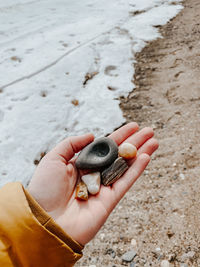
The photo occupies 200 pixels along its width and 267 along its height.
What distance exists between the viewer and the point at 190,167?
8.91 feet

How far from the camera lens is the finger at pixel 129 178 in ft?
6.67

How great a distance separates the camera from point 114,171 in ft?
6.89

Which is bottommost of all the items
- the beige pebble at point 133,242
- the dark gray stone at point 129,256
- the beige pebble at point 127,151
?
the dark gray stone at point 129,256

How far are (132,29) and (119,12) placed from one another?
134cm

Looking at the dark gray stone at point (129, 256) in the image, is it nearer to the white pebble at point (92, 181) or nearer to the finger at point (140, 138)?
the white pebble at point (92, 181)

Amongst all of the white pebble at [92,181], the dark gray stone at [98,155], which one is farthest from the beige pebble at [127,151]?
the white pebble at [92,181]

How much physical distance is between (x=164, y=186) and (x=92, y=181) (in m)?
0.92

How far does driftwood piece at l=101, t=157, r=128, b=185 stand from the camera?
6.82 feet

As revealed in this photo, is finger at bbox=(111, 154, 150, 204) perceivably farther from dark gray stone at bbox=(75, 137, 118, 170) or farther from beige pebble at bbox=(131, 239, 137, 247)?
beige pebble at bbox=(131, 239, 137, 247)

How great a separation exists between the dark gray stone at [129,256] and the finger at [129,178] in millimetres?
504

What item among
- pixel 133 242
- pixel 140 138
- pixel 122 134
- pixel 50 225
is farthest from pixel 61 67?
pixel 50 225

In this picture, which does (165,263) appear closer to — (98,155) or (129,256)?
(129,256)

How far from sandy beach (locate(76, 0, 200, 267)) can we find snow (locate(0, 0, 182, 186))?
40 centimetres

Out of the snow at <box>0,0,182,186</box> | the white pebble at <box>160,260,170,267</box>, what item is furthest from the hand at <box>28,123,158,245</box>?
the snow at <box>0,0,182,186</box>
